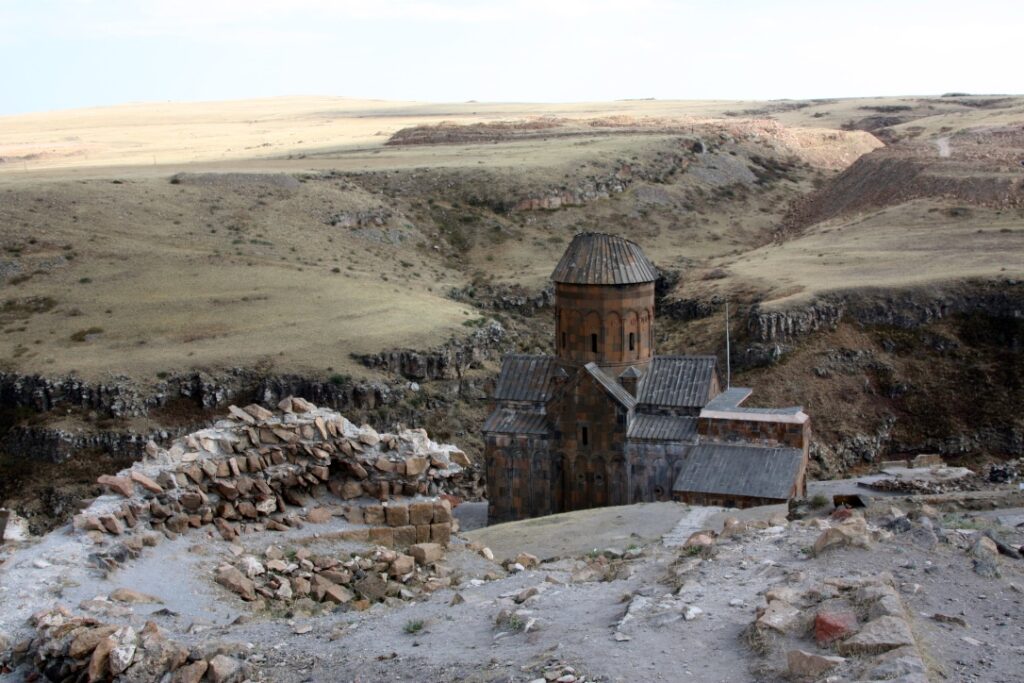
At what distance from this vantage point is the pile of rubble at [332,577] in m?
14.3

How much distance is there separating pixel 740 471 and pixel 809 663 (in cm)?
1601

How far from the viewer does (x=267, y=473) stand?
16750 millimetres

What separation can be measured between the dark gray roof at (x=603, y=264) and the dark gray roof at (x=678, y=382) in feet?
6.83

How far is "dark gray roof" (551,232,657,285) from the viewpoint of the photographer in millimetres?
27125

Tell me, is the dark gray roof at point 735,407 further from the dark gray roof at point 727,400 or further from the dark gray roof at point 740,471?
the dark gray roof at point 740,471

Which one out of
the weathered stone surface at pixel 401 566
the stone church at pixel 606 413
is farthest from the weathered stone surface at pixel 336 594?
the stone church at pixel 606 413

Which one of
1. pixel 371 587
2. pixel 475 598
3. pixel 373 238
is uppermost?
pixel 475 598

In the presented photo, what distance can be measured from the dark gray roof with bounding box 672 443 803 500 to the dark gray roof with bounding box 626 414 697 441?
0.49 m

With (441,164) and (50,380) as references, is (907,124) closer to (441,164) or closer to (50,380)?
(441,164)

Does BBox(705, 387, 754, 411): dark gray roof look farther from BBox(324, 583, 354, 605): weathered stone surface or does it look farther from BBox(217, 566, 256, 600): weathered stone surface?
BBox(217, 566, 256, 600): weathered stone surface

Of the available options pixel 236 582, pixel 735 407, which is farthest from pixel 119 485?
pixel 735 407

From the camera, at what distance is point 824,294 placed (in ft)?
134

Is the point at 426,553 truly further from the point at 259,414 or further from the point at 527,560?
the point at 259,414

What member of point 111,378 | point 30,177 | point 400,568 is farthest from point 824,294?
point 30,177
